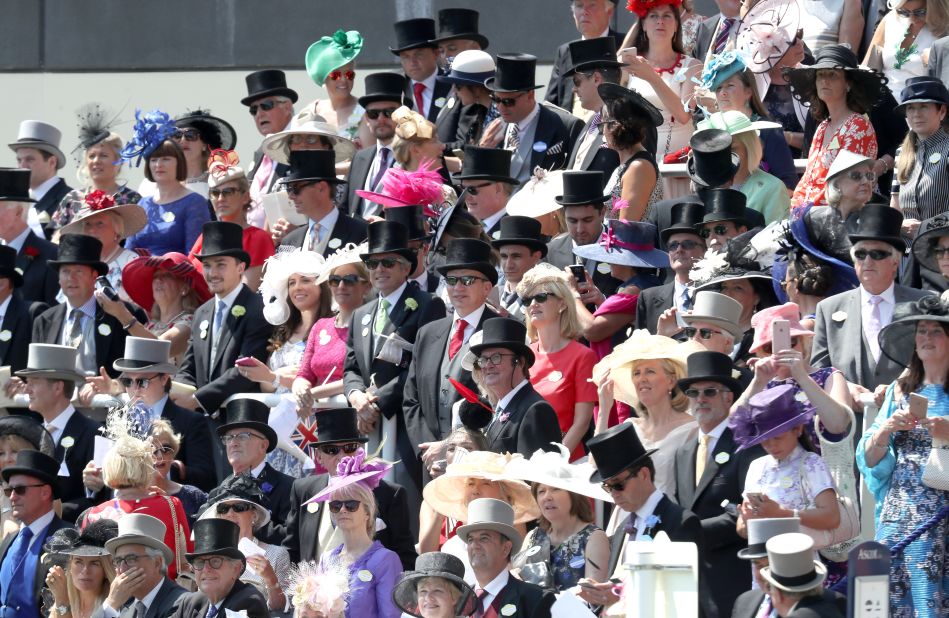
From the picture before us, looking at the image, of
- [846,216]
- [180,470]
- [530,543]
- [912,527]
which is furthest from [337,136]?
[912,527]

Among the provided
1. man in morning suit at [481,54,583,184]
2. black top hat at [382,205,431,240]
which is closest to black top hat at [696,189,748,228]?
black top hat at [382,205,431,240]

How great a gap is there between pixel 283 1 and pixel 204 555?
898cm

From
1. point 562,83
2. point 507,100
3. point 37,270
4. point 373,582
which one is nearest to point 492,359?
point 373,582

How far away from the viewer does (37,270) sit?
13.3 metres

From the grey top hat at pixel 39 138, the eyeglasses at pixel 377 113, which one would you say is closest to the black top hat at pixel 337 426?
the eyeglasses at pixel 377 113

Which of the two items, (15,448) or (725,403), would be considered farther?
(15,448)

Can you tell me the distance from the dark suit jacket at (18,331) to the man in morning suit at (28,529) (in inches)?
74.0

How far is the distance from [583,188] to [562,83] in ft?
10.0

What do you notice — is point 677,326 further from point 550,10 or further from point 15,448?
point 550,10

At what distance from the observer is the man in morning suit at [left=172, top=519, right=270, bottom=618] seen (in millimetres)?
9016

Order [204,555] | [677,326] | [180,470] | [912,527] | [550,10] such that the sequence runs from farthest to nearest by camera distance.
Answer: [550,10]
[180,470]
[677,326]
[204,555]
[912,527]

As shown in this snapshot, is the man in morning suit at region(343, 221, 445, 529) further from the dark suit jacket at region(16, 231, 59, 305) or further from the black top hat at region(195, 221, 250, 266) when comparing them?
the dark suit jacket at region(16, 231, 59, 305)

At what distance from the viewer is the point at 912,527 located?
8227 millimetres

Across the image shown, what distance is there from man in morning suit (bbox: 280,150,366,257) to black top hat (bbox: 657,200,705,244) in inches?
97.0
